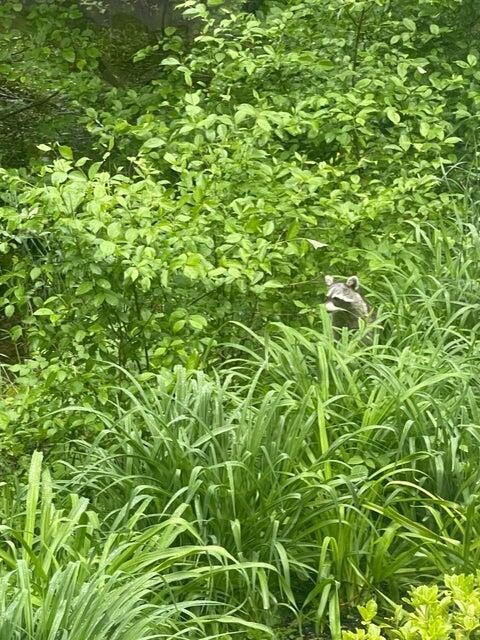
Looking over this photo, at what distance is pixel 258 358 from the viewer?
3766 mm

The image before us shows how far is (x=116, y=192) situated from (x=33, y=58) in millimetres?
2433

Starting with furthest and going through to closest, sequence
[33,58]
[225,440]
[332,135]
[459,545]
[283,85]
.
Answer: [33,58] < [283,85] < [332,135] < [225,440] < [459,545]

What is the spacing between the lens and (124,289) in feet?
12.9

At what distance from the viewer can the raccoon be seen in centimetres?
405

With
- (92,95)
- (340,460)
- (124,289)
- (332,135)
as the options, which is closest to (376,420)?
(340,460)

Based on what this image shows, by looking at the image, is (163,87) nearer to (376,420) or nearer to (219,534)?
(376,420)

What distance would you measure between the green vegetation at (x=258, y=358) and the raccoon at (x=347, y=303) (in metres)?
0.12

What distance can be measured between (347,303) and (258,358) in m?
0.52

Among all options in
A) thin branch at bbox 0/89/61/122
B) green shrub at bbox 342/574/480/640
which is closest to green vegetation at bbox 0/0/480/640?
green shrub at bbox 342/574/480/640

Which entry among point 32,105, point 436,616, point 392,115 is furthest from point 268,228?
point 32,105

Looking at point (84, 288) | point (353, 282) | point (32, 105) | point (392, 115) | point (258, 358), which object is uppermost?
point (392, 115)

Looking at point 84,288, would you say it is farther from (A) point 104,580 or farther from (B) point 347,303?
(A) point 104,580

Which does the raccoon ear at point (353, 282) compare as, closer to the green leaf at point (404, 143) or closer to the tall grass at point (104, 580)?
the green leaf at point (404, 143)

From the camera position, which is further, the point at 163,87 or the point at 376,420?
the point at 163,87
